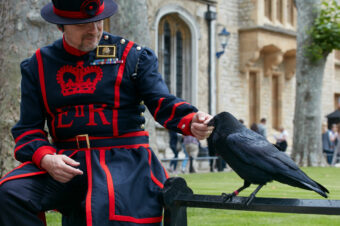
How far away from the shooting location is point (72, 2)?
3.28m

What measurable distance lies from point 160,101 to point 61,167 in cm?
64

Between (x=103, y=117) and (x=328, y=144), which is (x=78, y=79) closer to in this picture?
(x=103, y=117)

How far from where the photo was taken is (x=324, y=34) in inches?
691

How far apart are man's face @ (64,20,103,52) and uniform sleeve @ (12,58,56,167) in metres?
0.29

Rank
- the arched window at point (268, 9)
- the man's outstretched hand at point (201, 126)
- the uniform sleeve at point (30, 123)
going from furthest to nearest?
1. the arched window at point (268, 9)
2. the uniform sleeve at point (30, 123)
3. the man's outstretched hand at point (201, 126)

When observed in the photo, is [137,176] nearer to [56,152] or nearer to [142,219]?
[142,219]

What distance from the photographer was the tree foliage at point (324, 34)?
1739cm

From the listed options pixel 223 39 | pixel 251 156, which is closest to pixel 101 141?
pixel 251 156

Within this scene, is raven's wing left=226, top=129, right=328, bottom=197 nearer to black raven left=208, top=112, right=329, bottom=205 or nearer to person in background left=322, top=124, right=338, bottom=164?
black raven left=208, top=112, right=329, bottom=205

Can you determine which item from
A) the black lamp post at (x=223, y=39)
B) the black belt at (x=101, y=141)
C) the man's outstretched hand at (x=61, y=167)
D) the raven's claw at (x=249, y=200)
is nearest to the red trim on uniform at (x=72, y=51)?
the black belt at (x=101, y=141)

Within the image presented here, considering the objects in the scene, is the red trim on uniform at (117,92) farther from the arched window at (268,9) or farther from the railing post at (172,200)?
the arched window at (268,9)

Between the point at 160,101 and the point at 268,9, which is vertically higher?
the point at 268,9

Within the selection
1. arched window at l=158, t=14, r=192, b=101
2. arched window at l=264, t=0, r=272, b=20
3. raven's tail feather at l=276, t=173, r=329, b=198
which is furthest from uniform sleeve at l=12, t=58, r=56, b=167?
arched window at l=264, t=0, r=272, b=20

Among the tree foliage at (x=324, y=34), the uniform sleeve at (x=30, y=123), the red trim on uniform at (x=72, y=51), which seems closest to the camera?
the uniform sleeve at (x=30, y=123)
